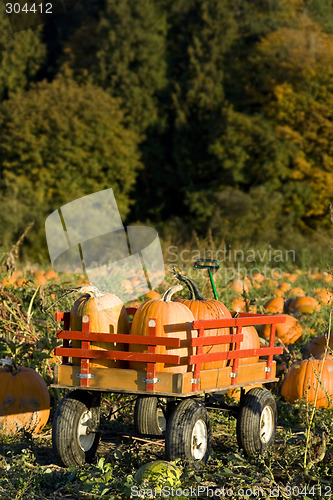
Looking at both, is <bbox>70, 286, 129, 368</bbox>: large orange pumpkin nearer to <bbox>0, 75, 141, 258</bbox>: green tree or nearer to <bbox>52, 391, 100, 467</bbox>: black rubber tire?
<bbox>52, 391, 100, 467</bbox>: black rubber tire

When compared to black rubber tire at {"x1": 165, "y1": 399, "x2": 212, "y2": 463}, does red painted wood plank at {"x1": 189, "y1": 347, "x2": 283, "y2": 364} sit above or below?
above

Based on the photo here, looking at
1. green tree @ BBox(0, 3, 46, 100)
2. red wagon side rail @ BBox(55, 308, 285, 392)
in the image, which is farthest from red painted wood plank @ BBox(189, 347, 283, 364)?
green tree @ BBox(0, 3, 46, 100)

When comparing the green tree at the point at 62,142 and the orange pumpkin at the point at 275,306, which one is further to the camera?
the green tree at the point at 62,142

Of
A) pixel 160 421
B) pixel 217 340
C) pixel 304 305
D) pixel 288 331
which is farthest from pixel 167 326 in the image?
pixel 304 305

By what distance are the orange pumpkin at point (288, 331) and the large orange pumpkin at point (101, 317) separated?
2.69 m

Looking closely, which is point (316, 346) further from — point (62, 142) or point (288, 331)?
point (62, 142)

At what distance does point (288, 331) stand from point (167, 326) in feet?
10.3

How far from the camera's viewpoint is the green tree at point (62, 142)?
74.4 ft

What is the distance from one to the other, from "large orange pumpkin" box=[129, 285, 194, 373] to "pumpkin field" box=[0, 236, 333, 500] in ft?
0.29

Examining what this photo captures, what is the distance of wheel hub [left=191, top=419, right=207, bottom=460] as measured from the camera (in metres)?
3.57

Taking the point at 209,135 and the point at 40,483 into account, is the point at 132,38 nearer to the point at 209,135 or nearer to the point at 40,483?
the point at 209,135

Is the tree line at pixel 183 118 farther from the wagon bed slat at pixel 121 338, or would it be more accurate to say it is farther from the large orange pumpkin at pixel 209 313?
the wagon bed slat at pixel 121 338

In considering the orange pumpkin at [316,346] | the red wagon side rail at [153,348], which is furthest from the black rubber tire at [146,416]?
the orange pumpkin at [316,346]

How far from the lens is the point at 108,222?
19.0 metres
